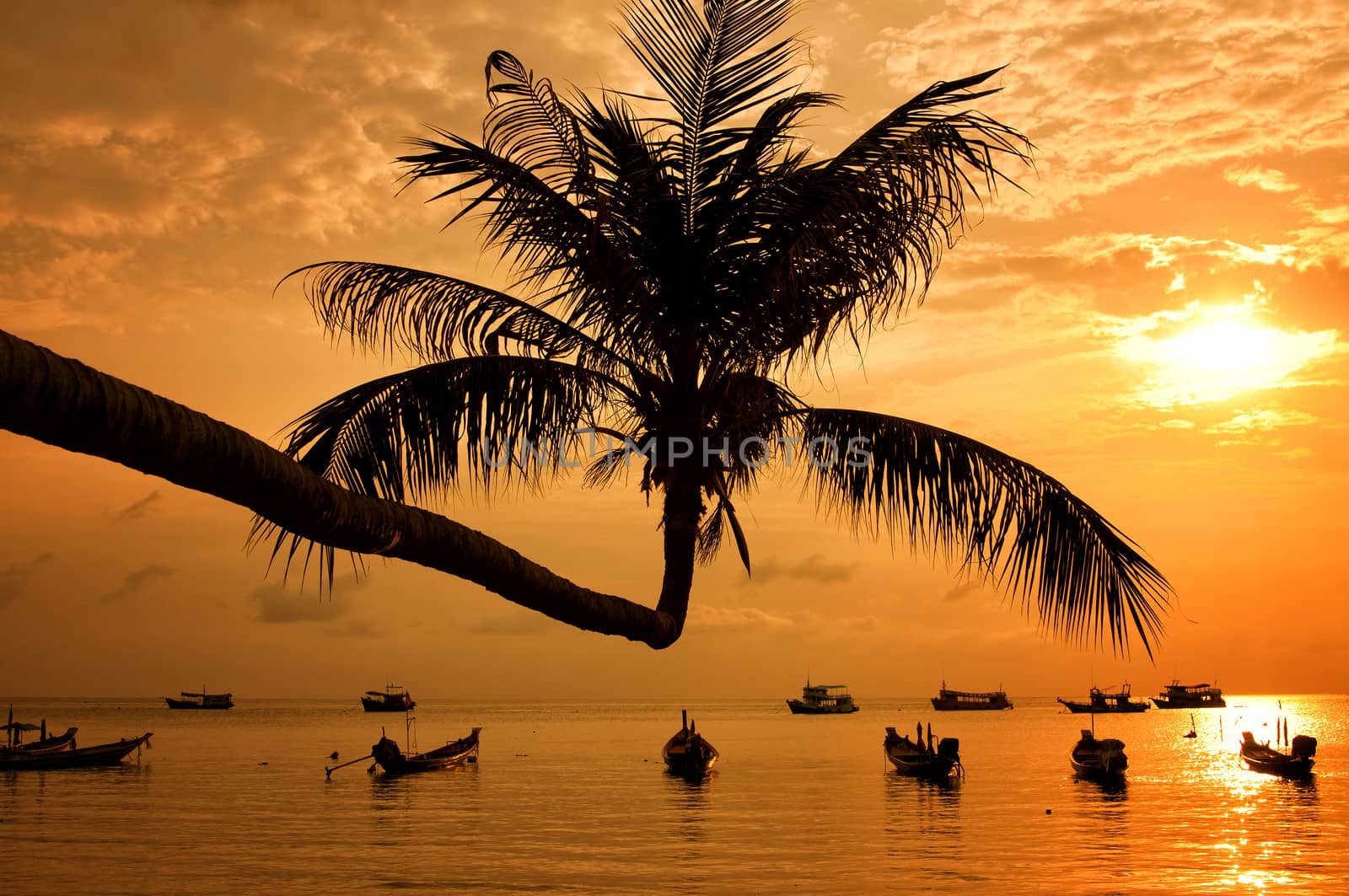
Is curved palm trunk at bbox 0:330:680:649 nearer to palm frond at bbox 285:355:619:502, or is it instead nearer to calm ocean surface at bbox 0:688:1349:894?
palm frond at bbox 285:355:619:502

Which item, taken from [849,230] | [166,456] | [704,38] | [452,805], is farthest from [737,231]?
[452,805]

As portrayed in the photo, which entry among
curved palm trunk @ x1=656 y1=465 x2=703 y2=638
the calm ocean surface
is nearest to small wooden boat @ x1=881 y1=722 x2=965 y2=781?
the calm ocean surface

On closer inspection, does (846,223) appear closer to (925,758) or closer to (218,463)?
(218,463)

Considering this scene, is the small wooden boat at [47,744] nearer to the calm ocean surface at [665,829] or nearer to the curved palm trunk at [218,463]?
the calm ocean surface at [665,829]

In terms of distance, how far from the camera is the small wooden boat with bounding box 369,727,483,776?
207 ft

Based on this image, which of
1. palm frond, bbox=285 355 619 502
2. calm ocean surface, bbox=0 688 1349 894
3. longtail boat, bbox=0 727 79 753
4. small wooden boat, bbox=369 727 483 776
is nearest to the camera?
palm frond, bbox=285 355 619 502

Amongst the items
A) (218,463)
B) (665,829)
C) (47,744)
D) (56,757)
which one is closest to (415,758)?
(56,757)

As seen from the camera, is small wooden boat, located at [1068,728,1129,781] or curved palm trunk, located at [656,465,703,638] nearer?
curved palm trunk, located at [656,465,703,638]

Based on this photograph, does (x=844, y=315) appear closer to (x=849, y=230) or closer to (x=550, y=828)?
(x=849, y=230)

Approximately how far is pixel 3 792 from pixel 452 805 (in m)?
21.5

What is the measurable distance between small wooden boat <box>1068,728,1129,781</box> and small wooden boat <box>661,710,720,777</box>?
20.6 m

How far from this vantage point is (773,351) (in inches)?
280

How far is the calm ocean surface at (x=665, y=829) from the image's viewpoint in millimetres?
33406

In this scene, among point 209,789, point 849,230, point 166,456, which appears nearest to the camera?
point 166,456
